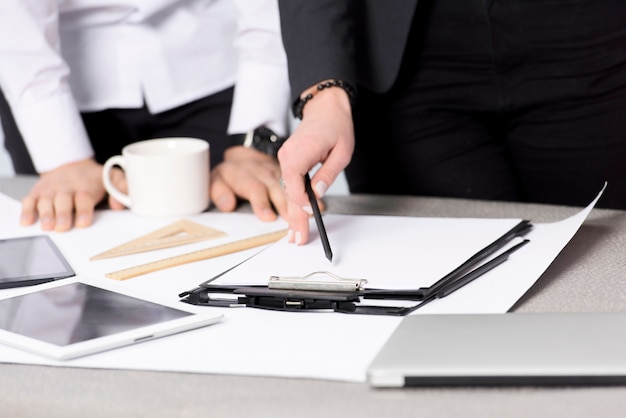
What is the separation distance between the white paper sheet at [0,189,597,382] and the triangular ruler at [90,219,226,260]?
0.01m

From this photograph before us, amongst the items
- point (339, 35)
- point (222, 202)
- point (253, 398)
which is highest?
point (339, 35)

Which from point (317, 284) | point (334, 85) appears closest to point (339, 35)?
point (334, 85)

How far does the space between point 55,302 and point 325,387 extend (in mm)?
296

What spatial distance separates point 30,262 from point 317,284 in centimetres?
34

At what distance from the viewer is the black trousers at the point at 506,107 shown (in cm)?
113

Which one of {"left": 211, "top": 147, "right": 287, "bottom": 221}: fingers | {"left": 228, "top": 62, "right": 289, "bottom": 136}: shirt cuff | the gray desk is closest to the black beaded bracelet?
{"left": 211, "top": 147, "right": 287, "bottom": 221}: fingers

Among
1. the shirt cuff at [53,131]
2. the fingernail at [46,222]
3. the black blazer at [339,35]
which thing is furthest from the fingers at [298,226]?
the shirt cuff at [53,131]

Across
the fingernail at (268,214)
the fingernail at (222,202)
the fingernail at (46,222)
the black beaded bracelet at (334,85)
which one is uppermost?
the black beaded bracelet at (334,85)

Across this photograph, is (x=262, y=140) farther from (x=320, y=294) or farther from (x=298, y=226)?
(x=320, y=294)

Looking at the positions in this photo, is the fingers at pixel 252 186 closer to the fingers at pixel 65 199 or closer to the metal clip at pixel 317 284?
the fingers at pixel 65 199

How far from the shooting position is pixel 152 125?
1436 millimetres

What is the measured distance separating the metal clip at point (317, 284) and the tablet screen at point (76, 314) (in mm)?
90

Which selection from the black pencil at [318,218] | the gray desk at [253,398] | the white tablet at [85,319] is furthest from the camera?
the black pencil at [318,218]

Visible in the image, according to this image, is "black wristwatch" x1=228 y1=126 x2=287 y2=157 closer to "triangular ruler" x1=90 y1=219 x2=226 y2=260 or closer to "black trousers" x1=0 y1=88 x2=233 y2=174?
"black trousers" x1=0 y1=88 x2=233 y2=174
